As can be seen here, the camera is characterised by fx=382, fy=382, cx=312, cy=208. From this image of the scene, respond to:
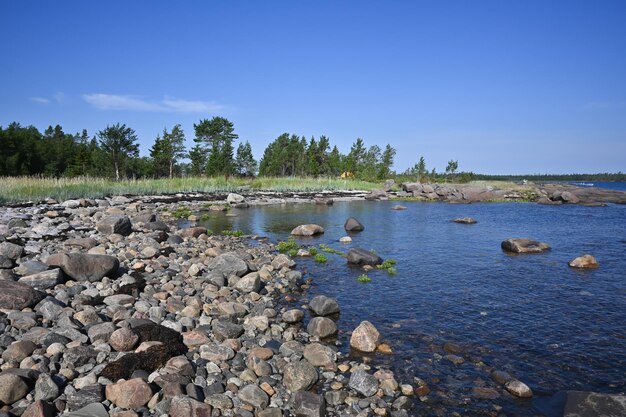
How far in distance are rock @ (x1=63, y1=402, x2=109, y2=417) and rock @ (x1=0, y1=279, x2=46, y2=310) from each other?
17.2 feet

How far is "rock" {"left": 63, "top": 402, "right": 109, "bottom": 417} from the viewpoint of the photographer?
20.6ft

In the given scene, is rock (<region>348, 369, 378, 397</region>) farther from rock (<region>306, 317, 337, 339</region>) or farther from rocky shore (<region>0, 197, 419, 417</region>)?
rock (<region>306, 317, 337, 339</region>)

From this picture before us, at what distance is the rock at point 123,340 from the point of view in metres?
8.59

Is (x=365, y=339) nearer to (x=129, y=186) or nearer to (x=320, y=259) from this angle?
(x=320, y=259)

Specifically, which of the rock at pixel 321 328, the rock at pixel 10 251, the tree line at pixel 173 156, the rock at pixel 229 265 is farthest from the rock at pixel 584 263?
the tree line at pixel 173 156

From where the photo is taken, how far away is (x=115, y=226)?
2225cm

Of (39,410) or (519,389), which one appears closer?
(39,410)

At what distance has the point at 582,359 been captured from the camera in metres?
9.55

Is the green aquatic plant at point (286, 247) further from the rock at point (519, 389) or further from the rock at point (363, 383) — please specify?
the rock at point (519, 389)

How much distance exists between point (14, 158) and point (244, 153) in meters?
50.9

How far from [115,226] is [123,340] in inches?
612

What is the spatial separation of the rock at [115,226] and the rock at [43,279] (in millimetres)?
10791

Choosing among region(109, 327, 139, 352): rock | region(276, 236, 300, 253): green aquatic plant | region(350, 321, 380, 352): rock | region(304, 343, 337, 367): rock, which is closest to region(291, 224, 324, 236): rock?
region(276, 236, 300, 253): green aquatic plant

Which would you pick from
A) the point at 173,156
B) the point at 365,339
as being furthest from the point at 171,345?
the point at 173,156
